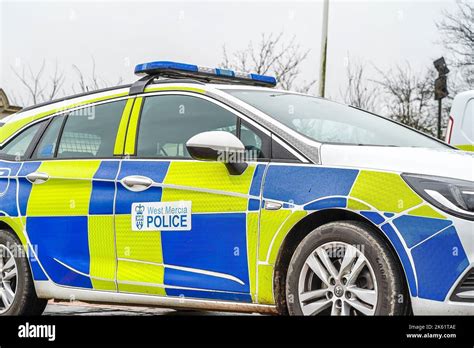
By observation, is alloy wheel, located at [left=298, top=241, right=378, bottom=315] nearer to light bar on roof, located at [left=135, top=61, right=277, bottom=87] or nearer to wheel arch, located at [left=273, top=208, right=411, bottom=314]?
wheel arch, located at [left=273, top=208, right=411, bottom=314]

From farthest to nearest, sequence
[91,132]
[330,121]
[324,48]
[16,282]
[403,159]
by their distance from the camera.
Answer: [324,48] → [16,282] → [91,132] → [330,121] → [403,159]

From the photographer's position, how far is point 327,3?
733 inches

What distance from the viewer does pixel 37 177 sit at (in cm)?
573

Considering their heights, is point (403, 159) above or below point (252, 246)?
above

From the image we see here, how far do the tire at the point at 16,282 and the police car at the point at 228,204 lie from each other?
0.01 metres

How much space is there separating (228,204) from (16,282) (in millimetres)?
2127

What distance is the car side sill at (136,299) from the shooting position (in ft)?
14.7

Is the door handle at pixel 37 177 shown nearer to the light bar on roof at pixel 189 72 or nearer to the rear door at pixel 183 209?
the rear door at pixel 183 209

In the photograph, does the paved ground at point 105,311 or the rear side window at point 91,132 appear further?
the paved ground at point 105,311

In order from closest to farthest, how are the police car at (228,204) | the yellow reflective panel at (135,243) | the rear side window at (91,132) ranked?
the police car at (228,204) → the yellow reflective panel at (135,243) → the rear side window at (91,132)

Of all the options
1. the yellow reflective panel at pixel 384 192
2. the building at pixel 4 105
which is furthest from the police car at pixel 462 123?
the building at pixel 4 105

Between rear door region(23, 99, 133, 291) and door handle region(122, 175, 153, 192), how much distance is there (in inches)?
5.2

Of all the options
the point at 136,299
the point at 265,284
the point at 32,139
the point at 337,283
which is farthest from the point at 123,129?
the point at 337,283

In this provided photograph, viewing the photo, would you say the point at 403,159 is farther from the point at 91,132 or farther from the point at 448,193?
the point at 91,132
